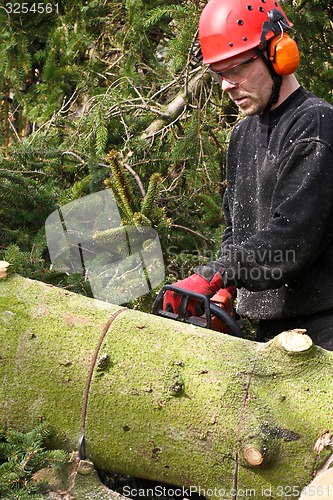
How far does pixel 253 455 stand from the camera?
2.11 meters

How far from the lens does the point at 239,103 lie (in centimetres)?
282

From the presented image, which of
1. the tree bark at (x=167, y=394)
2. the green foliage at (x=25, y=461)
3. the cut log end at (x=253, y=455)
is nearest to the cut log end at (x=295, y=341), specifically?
the tree bark at (x=167, y=394)

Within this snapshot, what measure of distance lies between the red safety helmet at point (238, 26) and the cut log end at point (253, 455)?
5.07ft

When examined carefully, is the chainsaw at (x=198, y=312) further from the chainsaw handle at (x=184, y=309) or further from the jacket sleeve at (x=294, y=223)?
the jacket sleeve at (x=294, y=223)

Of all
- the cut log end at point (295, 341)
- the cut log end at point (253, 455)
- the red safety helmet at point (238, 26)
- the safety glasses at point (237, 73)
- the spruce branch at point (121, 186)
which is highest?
the red safety helmet at point (238, 26)

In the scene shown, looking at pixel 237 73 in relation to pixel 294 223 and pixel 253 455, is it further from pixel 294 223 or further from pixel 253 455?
pixel 253 455

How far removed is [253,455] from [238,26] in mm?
1664

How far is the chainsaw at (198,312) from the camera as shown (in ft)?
8.67

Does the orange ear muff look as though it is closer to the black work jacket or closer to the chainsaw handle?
the black work jacket

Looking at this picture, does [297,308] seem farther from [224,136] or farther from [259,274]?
[224,136]

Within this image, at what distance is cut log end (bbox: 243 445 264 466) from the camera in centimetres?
210

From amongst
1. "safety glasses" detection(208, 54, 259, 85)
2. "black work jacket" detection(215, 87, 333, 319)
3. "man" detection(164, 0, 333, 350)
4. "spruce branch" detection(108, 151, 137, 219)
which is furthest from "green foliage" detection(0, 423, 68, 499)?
"safety glasses" detection(208, 54, 259, 85)

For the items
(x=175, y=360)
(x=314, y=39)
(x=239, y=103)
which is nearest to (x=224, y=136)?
(x=314, y=39)

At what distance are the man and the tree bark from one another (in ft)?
1.38
